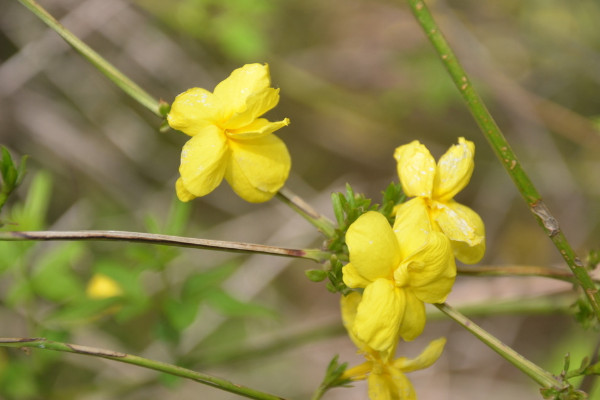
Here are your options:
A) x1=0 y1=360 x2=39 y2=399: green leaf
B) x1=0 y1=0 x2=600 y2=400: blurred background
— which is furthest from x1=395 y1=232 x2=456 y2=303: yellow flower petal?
x1=0 y1=360 x2=39 y2=399: green leaf

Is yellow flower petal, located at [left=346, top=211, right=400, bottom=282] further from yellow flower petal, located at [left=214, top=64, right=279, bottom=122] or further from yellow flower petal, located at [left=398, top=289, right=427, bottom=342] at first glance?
yellow flower petal, located at [left=214, top=64, right=279, bottom=122]

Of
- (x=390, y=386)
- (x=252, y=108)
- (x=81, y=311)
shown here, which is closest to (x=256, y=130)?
(x=252, y=108)

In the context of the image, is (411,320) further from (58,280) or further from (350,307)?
(58,280)

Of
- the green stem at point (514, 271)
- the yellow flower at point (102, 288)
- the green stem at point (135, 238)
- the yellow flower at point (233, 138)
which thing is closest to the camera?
the green stem at point (135, 238)

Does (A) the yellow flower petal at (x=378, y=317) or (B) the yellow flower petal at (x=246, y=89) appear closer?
(A) the yellow flower petal at (x=378, y=317)

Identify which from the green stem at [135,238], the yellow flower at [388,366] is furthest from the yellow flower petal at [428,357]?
the green stem at [135,238]

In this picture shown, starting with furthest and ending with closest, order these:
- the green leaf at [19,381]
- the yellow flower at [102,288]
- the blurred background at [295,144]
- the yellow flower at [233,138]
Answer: the blurred background at [295,144]
the yellow flower at [102,288]
the green leaf at [19,381]
the yellow flower at [233,138]

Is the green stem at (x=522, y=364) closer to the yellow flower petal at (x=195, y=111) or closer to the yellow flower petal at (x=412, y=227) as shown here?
the yellow flower petal at (x=412, y=227)

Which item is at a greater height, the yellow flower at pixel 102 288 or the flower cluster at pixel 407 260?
the yellow flower at pixel 102 288
